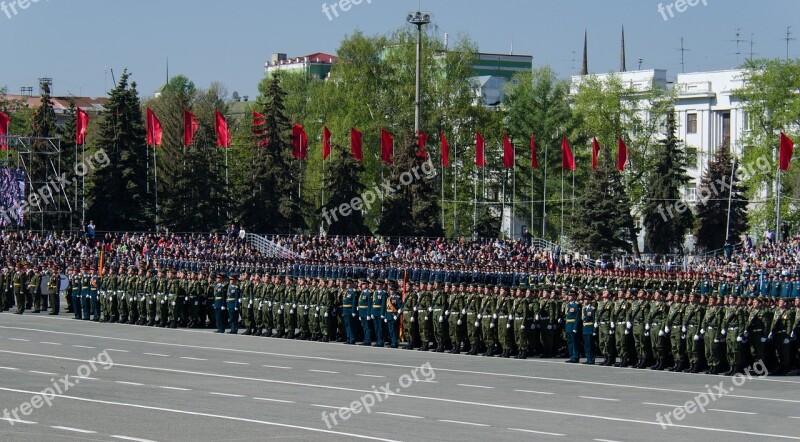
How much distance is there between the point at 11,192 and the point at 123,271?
15.3 m

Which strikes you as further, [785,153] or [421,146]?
[421,146]

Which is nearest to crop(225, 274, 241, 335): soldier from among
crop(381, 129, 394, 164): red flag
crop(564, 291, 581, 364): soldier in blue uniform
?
crop(564, 291, 581, 364): soldier in blue uniform

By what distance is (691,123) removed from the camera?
255 ft

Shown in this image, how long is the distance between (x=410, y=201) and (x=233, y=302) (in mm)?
29380

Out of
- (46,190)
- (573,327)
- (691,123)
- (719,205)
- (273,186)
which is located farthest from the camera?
(691,123)

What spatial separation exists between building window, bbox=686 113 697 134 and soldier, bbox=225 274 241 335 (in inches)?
2073

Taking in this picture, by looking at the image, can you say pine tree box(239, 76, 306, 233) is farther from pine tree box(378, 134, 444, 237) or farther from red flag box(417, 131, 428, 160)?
red flag box(417, 131, 428, 160)

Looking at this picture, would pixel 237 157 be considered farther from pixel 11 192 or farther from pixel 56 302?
pixel 56 302

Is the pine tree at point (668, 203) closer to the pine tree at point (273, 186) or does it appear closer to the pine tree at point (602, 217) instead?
the pine tree at point (602, 217)

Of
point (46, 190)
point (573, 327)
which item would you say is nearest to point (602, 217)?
point (46, 190)

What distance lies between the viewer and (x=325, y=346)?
26828mm

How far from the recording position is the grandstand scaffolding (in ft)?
164

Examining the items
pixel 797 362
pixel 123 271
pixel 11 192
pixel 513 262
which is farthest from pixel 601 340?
pixel 11 192

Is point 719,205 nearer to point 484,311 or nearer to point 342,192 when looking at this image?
point 342,192
